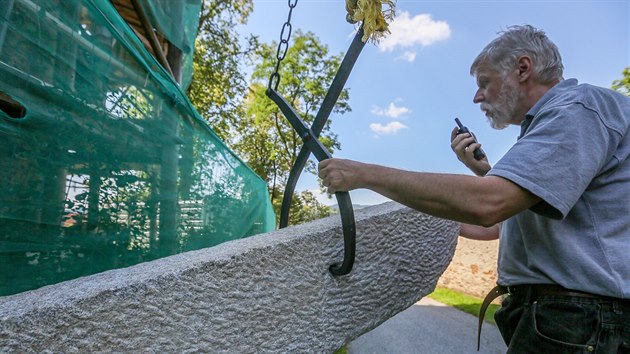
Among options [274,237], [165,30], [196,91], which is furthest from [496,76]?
[196,91]

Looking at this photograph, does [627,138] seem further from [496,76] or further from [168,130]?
[168,130]

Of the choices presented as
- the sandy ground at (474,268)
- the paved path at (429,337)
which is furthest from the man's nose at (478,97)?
the sandy ground at (474,268)

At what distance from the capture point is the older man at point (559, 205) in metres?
0.87

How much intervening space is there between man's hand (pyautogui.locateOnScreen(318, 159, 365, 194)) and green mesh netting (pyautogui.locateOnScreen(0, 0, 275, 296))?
→ 1.07 metres

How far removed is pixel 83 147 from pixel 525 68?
1723 millimetres

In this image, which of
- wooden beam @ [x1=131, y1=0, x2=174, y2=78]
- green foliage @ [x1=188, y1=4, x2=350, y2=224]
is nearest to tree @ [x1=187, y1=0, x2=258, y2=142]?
green foliage @ [x1=188, y1=4, x2=350, y2=224]

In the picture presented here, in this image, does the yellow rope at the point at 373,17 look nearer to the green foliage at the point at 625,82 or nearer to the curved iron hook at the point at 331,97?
the curved iron hook at the point at 331,97

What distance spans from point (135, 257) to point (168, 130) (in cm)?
70

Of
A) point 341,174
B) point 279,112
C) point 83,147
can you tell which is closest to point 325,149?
point 341,174

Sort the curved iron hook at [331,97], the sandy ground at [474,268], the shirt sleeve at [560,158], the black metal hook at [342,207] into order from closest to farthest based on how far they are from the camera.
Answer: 1. the shirt sleeve at [560,158]
2. the black metal hook at [342,207]
3. the curved iron hook at [331,97]
4. the sandy ground at [474,268]

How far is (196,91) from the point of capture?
10.2m

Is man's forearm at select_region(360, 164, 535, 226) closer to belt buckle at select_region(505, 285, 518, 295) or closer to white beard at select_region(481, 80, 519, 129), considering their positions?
belt buckle at select_region(505, 285, 518, 295)

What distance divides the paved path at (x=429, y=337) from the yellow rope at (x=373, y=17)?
396 cm

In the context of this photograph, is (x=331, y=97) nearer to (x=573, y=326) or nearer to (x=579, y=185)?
(x=579, y=185)
